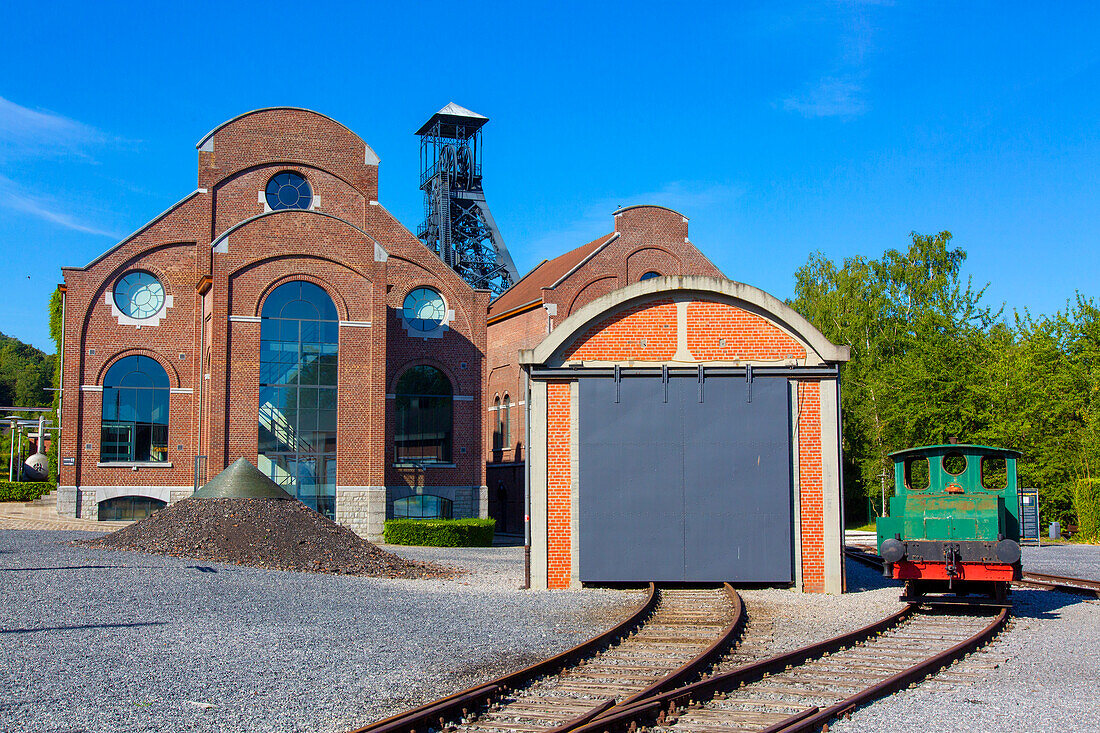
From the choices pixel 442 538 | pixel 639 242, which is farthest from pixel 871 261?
pixel 442 538

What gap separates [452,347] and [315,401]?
5.90 metres

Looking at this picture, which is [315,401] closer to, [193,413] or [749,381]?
[193,413]

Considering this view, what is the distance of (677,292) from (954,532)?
6162 millimetres

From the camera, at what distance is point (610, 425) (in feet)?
55.7

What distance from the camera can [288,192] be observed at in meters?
34.1

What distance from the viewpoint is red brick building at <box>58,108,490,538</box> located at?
3014 centimetres

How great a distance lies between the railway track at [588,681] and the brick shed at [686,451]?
359 cm

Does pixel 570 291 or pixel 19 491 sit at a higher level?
pixel 570 291

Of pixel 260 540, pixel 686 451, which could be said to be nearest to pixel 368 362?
pixel 260 540

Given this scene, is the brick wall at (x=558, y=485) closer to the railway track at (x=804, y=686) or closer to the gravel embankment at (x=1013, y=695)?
the railway track at (x=804, y=686)

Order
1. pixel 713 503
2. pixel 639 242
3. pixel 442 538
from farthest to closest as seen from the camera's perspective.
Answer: pixel 639 242 → pixel 442 538 → pixel 713 503

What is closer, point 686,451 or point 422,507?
point 686,451

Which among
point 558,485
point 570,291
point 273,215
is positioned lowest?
point 558,485

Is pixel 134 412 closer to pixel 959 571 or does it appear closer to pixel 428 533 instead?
pixel 428 533
